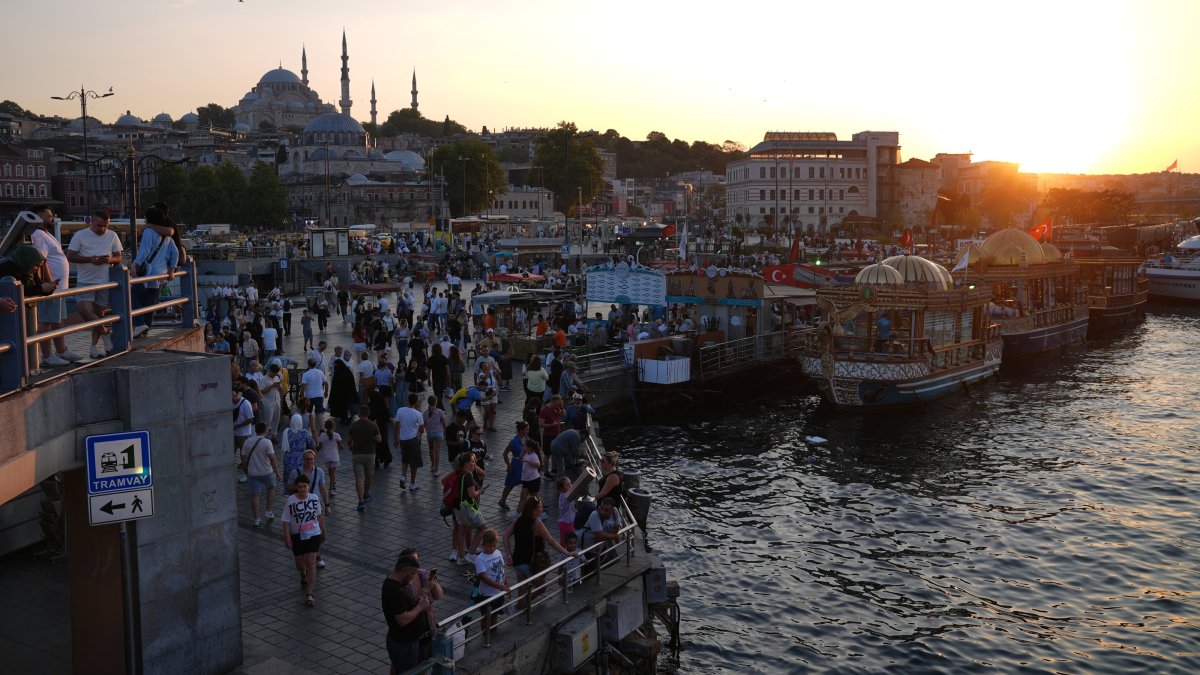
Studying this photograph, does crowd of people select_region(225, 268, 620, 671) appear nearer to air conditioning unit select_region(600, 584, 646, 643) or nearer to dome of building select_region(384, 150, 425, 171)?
air conditioning unit select_region(600, 584, 646, 643)

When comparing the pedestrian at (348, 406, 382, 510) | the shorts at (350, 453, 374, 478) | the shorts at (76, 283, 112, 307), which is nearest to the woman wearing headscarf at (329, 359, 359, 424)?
the pedestrian at (348, 406, 382, 510)

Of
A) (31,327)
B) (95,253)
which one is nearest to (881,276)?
(95,253)

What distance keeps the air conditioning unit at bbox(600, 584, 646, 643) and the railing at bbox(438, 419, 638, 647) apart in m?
0.33

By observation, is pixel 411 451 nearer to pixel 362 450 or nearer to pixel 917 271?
pixel 362 450

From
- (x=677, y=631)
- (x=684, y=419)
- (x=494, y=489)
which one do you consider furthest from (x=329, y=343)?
(x=677, y=631)

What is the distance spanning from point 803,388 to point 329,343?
16321 millimetres

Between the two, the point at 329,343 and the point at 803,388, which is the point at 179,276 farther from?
the point at 803,388

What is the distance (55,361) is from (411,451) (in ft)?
23.2

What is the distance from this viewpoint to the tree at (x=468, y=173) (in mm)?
111750

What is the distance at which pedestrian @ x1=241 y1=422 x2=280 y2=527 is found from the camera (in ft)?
41.8

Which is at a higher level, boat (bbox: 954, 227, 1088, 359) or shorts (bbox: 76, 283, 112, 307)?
shorts (bbox: 76, 283, 112, 307)

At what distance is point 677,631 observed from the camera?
13.5 meters

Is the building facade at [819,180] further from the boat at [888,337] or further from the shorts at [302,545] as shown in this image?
the shorts at [302,545]

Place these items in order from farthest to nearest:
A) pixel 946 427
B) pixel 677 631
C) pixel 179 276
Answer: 1. pixel 946 427
2. pixel 677 631
3. pixel 179 276
